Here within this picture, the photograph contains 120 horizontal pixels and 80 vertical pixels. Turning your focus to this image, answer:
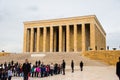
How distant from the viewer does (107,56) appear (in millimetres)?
42719

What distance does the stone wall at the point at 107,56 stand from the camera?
42.1 m

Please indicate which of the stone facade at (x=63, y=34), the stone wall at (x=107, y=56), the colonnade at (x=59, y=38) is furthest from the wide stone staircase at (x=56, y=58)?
the colonnade at (x=59, y=38)

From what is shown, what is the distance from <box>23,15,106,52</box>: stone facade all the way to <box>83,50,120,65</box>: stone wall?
958 centimetres

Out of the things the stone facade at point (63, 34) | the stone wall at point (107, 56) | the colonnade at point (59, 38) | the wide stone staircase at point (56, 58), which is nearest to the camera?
the wide stone staircase at point (56, 58)

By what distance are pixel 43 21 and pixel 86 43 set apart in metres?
13.1

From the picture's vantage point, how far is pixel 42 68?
61.7ft

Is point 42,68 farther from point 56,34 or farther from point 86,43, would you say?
point 56,34

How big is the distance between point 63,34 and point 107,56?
2069 cm

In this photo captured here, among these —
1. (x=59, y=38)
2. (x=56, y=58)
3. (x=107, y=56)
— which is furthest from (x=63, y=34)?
(x=107, y=56)

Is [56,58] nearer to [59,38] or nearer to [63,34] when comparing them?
[59,38]

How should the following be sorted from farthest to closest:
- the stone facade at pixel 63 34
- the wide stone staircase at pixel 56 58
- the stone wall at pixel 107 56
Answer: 1. the stone facade at pixel 63 34
2. the stone wall at pixel 107 56
3. the wide stone staircase at pixel 56 58

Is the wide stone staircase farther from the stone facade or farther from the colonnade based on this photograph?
the colonnade

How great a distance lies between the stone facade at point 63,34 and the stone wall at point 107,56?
9.58 m

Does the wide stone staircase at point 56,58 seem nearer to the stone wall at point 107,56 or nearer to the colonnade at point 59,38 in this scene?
the stone wall at point 107,56
